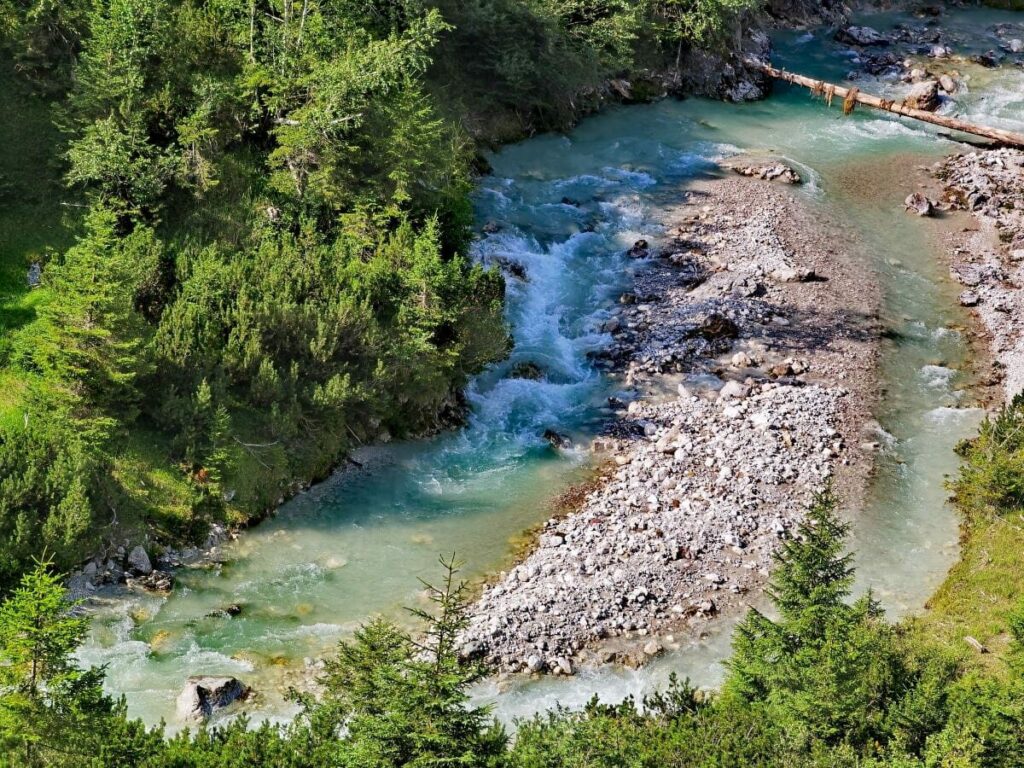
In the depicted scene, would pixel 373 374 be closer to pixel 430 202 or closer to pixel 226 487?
pixel 226 487

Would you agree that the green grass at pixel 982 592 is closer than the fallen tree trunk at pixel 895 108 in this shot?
Yes

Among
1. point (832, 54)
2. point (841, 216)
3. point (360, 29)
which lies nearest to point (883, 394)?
point (841, 216)

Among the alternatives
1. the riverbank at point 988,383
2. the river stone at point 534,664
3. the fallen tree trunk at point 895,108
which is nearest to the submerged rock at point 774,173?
the riverbank at point 988,383

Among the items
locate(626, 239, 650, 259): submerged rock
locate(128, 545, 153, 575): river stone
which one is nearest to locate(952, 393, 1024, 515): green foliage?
locate(626, 239, 650, 259): submerged rock

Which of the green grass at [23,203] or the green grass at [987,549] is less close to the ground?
the green grass at [23,203]

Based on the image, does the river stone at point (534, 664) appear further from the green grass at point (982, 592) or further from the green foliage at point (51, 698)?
the green grass at point (982, 592)

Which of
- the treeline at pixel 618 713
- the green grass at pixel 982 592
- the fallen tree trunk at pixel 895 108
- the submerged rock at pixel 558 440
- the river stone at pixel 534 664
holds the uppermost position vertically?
the fallen tree trunk at pixel 895 108

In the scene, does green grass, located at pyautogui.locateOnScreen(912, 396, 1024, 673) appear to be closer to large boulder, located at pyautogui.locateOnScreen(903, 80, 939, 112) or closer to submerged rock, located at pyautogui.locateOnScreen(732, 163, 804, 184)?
submerged rock, located at pyautogui.locateOnScreen(732, 163, 804, 184)
